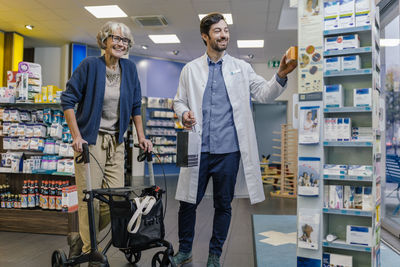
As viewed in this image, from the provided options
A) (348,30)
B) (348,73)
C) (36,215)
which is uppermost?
(348,30)

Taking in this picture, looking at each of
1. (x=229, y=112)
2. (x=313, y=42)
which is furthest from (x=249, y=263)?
(x=313, y=42)

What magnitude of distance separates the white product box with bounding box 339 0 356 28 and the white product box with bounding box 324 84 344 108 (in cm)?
35

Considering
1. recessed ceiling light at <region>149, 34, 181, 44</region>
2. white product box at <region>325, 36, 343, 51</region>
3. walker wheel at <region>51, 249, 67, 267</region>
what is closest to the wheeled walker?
walker wheel at <region>51, 249, 67, 267</region>

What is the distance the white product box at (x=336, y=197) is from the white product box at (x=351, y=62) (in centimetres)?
69

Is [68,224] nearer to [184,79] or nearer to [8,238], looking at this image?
[8,238]

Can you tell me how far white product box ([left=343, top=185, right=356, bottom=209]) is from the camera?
196 centimetres

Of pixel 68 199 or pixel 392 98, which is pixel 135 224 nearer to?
pixel 68 199

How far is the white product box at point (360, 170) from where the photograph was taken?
1.89m

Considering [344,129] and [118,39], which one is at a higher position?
[118,39]

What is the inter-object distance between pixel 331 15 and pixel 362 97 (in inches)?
20.4

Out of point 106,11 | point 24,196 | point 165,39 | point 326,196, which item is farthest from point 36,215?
point 165,39

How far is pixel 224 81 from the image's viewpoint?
240 centimetres

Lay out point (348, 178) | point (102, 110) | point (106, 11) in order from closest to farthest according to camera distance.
→ 1. point (348, 178)
2. point (102, 110)
3. point (106, 11)

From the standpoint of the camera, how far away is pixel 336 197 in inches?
77.5
